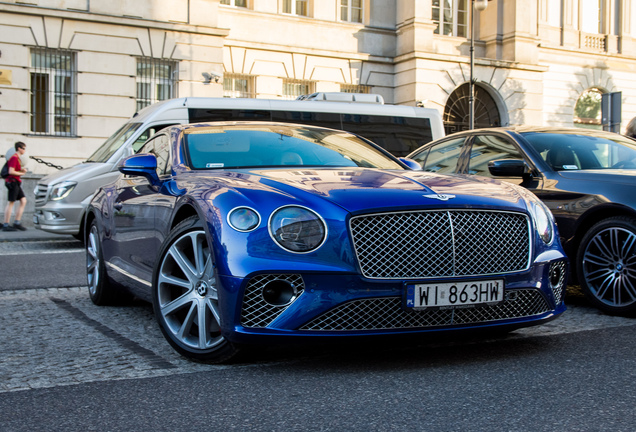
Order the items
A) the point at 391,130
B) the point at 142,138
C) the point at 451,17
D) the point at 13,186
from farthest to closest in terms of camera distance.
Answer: the point at 451,17 → the point at 391,130 → the point at 13,186 → the point at 142,138

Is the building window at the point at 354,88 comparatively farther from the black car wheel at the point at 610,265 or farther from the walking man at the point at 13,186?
the black car wheel at the point at 610,265

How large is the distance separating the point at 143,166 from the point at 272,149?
2.82 ft

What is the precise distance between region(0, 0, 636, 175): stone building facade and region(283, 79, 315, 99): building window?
0.12ft

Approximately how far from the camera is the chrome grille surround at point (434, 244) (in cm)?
378

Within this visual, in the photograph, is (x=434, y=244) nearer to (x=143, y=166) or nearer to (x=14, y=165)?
(x=143, y=166)

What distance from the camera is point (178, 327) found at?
13.9 feet

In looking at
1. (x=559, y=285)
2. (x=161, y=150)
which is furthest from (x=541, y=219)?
(x=161, y=150)

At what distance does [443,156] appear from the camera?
7781 millimetres

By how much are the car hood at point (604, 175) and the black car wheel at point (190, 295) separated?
11.0 ft

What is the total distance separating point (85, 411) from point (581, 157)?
190 inches

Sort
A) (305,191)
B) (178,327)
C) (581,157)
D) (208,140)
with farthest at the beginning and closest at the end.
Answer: (581,157) → (208,140) → (178,327) → (305,191)

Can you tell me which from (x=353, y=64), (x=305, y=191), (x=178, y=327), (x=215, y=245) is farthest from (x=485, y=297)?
(x=353, y=64)

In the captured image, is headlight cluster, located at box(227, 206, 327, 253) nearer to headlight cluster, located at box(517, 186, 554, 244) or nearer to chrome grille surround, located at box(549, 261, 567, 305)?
headlight cluster, located at box(517, 186, 554, 244)

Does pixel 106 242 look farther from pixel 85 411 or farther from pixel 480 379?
pixel 480 379
